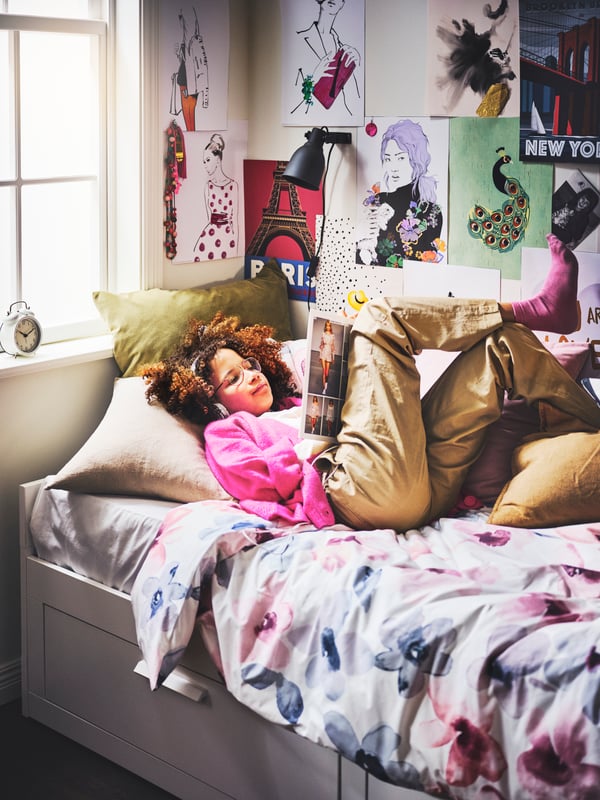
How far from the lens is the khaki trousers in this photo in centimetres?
220

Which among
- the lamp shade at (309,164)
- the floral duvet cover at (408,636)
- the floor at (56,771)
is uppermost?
the lamp shade at (309,164)

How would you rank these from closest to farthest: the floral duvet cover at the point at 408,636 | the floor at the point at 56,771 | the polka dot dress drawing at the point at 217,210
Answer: the floral duvet cover at the point at 408,636, the floor at the point at 56,771, the polka dot dress drawing at the point at 217,210

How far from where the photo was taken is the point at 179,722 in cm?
213

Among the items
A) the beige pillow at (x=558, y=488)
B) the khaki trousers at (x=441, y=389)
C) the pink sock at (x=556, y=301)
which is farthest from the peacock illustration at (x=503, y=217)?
the beige pillow at (x=558, y=488)

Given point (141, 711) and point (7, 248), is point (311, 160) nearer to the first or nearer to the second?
point (7, 248)

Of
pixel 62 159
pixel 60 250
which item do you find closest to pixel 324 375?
pixel 60 250

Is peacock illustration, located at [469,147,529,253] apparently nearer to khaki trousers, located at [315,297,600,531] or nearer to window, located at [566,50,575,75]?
window, located at [566,50,575,75]

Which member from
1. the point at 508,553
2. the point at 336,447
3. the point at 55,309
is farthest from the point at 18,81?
the point at 508,553

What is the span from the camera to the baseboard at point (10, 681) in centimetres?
254

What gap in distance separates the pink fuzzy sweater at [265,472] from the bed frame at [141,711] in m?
0.34

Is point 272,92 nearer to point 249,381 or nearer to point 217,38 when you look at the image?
point 217,38

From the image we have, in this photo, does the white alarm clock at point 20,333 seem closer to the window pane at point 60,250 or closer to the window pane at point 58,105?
the window pane at point 60,250

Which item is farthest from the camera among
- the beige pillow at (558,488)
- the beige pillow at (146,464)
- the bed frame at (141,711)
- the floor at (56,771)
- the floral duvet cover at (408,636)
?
the beige pillow at (146,464)

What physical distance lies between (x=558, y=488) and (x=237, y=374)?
2.85 ft
